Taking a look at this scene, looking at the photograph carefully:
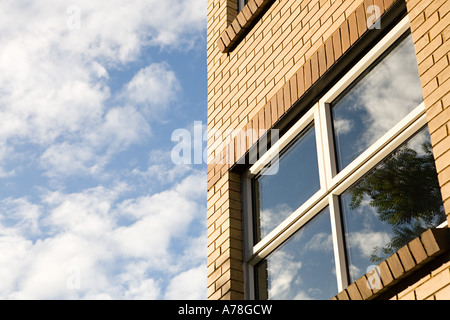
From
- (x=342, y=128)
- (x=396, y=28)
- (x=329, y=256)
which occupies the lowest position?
(x=329, y=256)

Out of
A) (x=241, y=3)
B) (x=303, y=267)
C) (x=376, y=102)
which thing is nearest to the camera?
(x=376, y=102)

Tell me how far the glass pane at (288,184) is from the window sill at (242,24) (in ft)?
4.96

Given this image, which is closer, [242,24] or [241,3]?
[242,24]

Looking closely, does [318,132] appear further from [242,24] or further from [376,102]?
[242,24]

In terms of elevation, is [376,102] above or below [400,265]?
above

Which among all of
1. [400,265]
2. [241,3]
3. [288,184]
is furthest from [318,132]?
[241,3]

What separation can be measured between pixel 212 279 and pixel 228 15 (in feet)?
9.34

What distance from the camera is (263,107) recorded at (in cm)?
543

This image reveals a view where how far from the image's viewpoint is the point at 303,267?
4.61 m

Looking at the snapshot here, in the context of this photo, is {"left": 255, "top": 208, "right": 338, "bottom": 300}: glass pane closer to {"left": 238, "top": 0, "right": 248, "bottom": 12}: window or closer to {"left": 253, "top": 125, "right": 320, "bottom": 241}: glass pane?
{"left": 253, "top": 125, "right": 320, "bottom": 241}: glass pane

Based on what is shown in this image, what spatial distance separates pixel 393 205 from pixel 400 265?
53 centimetres

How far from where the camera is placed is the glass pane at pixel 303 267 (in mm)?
4371
